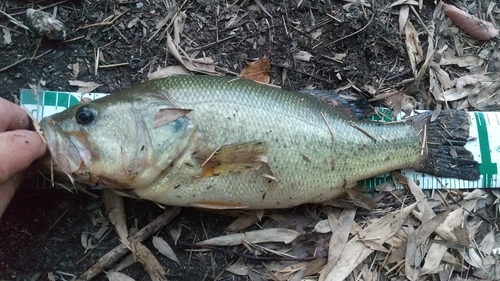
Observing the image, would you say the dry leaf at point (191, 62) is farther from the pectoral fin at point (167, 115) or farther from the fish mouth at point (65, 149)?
the fish mouth at point (65, 149)

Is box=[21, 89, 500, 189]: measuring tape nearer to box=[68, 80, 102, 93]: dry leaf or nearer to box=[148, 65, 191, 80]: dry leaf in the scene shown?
box=[148, 65, 191, 80]: dry leaf

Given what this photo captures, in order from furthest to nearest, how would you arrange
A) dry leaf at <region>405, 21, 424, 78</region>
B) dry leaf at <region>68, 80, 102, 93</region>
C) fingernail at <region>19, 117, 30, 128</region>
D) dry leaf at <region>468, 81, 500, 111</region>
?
dry leaf at <region>468, 81, 500, 111</region>
dry leaf at <region>405, 21, 424, 78</region>
dry leaf at <region>68, 80, 102, 93</region>
fingernail at <region>19, 117, 30, 128</region>

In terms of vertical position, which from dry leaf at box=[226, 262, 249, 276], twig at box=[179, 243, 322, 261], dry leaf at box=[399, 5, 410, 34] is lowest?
dry leaf at box=[226, 262, 249, 276]

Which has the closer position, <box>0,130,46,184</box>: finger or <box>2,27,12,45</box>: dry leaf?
<box>0,130,46,184</box>: finger

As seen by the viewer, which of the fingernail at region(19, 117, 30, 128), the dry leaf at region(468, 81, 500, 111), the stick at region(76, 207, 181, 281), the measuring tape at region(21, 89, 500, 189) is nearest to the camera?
the fingernail at region(19, 117, 30, 128)

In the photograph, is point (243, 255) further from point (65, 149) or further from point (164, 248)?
point (65, 149)

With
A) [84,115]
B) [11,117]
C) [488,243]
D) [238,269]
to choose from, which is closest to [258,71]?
[84,115]

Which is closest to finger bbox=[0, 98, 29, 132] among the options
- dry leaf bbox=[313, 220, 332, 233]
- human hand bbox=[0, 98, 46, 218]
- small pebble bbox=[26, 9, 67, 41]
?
human hand bbox=[0, 98, 46, 218]
